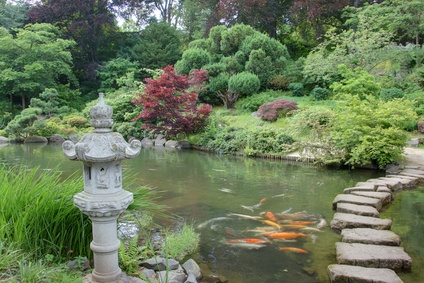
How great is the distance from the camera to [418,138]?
10.3 m

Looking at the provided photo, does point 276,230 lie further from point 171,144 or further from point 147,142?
point 147,142

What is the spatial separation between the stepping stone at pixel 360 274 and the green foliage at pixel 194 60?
49.7 ft

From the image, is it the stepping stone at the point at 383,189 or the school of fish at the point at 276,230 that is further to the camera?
the stepping stone at the point at 383,189

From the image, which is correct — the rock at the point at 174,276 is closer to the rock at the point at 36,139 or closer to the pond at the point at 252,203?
the pond at the point at 252,203

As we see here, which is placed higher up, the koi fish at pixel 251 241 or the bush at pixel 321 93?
the bush at pixel 321 93

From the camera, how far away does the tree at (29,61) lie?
19086 mm

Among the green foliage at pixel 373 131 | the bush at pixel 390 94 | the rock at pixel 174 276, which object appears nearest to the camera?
the rock at pixel 174 276

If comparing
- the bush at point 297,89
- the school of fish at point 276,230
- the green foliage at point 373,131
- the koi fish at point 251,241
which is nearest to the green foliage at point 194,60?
the bush at point 297,89

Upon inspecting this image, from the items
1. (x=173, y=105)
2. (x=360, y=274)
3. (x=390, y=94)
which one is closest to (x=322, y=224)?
(x=360, y=274)

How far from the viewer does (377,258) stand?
339 centimetres

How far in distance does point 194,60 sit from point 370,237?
14.6m

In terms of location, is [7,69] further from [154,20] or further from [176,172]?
[176,172]

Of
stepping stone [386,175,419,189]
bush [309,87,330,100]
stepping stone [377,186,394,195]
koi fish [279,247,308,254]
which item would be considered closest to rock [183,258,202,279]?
koi fish [279,247,308,254]

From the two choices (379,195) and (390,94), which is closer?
(379,195)
